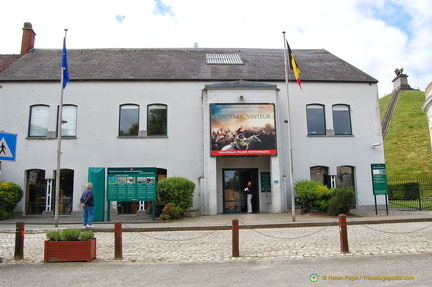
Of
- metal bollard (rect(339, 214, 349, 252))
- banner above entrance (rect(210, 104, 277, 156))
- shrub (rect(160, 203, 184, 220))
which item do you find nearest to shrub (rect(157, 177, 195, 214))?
shrub (rect(160, 203, 184, 220))

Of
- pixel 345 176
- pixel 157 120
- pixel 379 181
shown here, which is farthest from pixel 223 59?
pixel 379 181

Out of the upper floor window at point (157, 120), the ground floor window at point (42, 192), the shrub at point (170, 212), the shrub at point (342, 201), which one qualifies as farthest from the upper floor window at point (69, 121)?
the shrub at point (342, 201)

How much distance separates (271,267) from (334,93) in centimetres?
1598

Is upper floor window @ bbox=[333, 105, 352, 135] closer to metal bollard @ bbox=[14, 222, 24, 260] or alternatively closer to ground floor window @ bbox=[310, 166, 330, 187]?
ground floor window @ bbox=[310, 166, 330, 187]

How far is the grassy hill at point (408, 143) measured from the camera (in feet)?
137

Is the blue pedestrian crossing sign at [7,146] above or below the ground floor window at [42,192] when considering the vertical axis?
above

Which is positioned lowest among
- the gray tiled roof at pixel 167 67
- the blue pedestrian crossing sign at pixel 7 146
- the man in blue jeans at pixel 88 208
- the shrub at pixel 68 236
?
the shrub at pixel 68 236

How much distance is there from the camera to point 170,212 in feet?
53.0

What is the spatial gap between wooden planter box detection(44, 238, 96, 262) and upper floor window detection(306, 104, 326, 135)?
50.9 feet

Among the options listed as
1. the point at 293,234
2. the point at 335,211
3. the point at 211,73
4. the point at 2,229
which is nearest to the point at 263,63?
the point at 211,73

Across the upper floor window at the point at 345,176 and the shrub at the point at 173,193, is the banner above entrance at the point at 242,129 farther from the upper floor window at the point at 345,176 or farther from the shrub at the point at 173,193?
the upper floor window at the point at 345,176

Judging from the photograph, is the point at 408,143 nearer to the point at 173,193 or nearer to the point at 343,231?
the point at 173,193

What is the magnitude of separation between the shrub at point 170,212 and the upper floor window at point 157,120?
554 centimetres

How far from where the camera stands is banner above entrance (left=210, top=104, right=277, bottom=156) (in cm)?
1861
